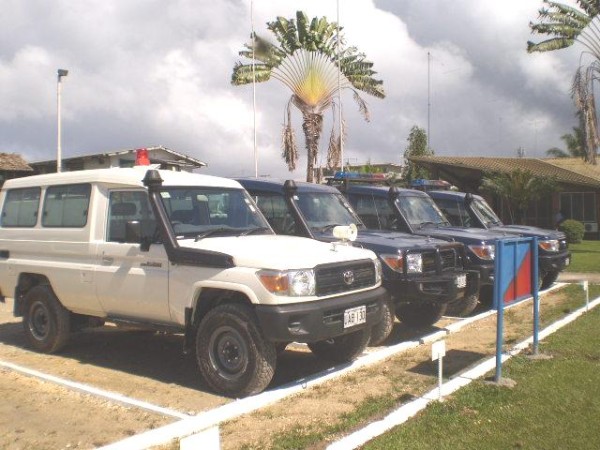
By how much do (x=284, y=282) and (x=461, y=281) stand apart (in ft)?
11.8

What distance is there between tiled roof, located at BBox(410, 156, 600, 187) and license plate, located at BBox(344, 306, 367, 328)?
2216cm

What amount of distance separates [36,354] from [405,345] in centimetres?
450

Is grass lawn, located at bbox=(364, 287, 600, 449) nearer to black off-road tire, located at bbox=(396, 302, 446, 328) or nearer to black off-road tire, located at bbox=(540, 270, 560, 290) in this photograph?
black off-road tire, located at bbox=(396, 302, 446, 328)

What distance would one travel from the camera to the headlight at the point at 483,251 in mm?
9734

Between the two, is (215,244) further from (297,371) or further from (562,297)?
(562,297)

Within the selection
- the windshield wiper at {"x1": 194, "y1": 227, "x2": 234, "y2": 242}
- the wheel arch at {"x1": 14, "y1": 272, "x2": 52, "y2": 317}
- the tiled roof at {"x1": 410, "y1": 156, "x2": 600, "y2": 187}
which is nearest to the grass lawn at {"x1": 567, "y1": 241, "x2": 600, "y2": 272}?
the tiled roof at {"x1": 410, "y1": 156, "x2": 600, "y2": 187}

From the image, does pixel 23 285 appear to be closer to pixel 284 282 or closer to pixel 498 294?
pixel 284 282

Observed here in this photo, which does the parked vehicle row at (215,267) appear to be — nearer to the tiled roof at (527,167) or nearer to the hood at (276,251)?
the hood at (276,251)

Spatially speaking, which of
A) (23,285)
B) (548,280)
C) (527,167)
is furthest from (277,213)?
(527,167)

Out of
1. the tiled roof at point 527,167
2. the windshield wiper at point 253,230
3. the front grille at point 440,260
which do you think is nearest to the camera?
the windshield wiper at point 253,230

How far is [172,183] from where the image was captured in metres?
6.43

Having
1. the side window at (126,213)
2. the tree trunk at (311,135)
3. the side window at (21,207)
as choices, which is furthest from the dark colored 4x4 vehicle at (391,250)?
the tree trunk at (311,135)

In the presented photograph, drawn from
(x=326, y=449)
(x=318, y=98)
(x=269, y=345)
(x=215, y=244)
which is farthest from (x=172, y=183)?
(x=318, y=98)

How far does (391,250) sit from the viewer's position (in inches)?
294
